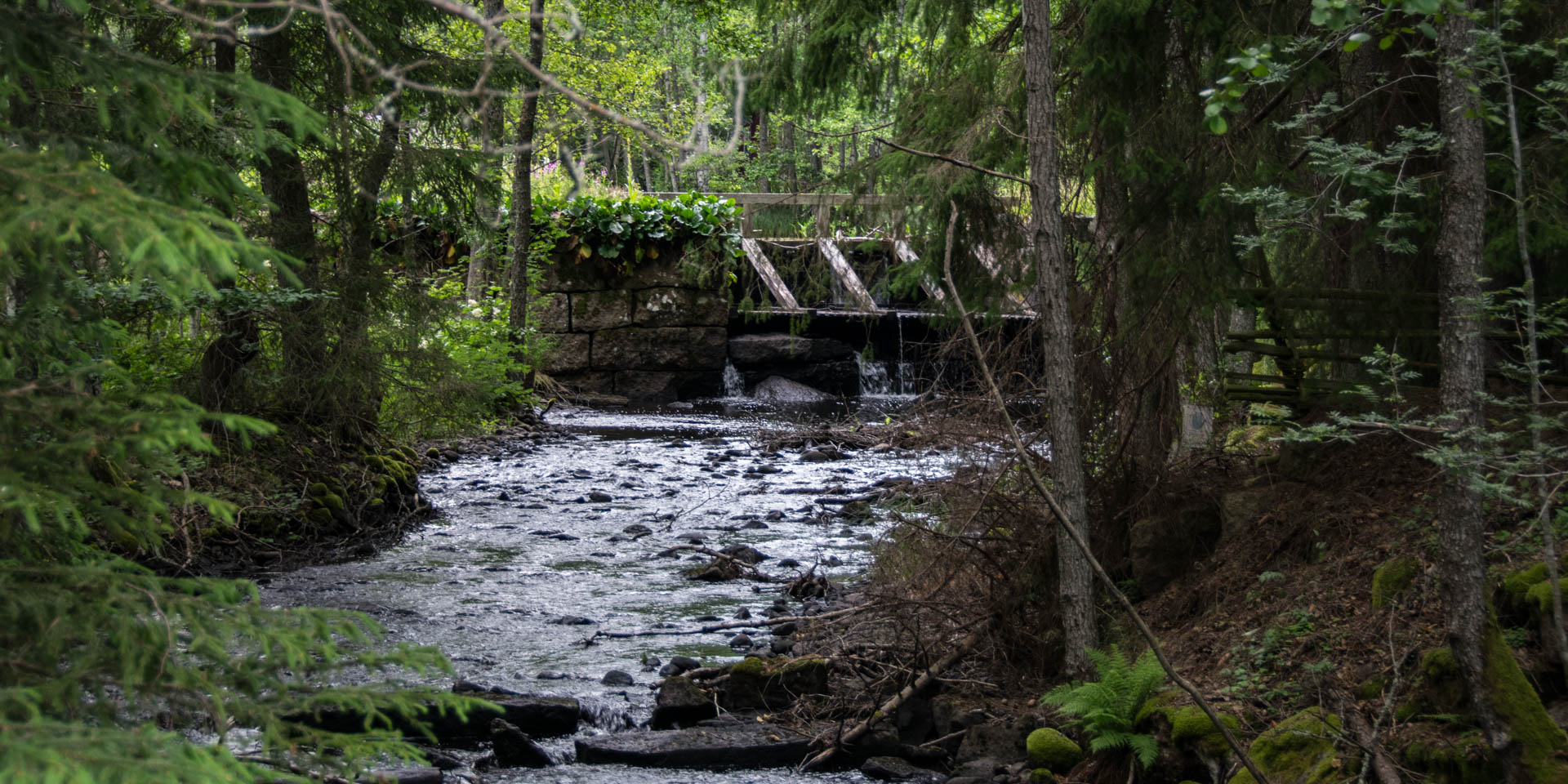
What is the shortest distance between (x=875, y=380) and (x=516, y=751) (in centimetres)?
1596

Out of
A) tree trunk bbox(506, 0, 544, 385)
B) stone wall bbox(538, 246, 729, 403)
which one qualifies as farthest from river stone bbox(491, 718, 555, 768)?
stone wall bbox(538, 246, 729, 403)

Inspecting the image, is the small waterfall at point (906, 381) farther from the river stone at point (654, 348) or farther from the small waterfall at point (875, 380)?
the river stone at point (654, 348)

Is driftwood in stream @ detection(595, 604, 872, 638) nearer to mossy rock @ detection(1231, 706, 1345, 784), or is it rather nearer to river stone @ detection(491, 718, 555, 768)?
A: river stone @ detection(491, 718, 555, 768)

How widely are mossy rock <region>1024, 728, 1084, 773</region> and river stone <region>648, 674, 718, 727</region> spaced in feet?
5.20

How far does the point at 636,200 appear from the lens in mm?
18500

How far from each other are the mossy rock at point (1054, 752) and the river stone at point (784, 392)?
47.3 ft

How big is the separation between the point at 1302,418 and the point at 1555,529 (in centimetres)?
185

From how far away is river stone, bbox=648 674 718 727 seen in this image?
549 centimetres

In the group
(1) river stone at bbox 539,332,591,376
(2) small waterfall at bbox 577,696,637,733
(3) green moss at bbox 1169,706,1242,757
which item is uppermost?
(1) river stone at bbox 539,332,591,376

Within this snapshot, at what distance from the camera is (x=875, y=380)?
20672 mm

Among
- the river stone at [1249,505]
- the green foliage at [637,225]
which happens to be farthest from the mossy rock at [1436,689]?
the green foliage at [637,225]

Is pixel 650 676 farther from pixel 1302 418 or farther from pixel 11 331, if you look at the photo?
pixel 11 331

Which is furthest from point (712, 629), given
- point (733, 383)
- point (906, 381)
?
point (906, 381)

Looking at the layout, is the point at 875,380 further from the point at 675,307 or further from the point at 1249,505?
the point at 1249,505
